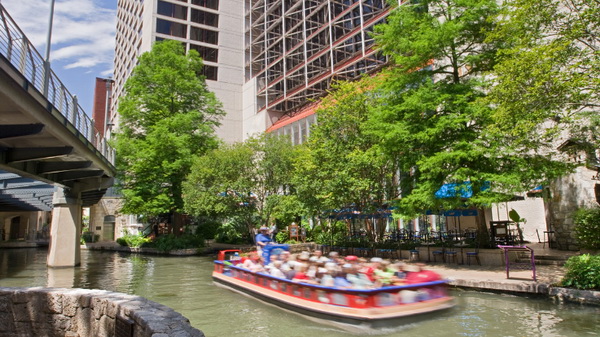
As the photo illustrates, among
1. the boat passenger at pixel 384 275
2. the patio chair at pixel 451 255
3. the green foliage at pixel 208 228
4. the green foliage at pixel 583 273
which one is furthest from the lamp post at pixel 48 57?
the green foliage at pixel 208 228

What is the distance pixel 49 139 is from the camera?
15031 mm

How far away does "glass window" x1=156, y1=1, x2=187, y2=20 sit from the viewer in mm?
55438

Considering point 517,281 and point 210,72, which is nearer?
point 517,281

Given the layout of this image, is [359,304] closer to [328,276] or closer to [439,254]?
[328,276]

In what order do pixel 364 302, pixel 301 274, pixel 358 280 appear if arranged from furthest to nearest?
pixel 301 274 < pixel 358 280 < pixel 364 302

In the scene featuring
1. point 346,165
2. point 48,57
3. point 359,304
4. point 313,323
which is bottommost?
point 313,323

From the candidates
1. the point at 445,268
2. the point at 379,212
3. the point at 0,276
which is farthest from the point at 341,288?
the point at 0,276

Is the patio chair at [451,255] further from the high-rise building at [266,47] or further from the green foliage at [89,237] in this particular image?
the green foliage at [89,237]

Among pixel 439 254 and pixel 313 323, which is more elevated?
pixel 439 254

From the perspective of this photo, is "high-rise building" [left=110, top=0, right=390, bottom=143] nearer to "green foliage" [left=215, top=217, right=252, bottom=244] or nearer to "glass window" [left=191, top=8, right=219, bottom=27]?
"glass window" [left=191, top=8, right=219, bottom=27]

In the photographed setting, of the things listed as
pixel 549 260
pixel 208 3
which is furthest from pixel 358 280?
pixel 208 3

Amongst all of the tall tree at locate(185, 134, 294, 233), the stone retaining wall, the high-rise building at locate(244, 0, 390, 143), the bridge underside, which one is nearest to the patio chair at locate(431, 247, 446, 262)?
the tall tree at locate(185, 134, 294, 233)

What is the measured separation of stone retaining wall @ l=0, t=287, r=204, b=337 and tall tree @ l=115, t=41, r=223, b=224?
22.9m

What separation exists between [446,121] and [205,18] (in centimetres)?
5299
